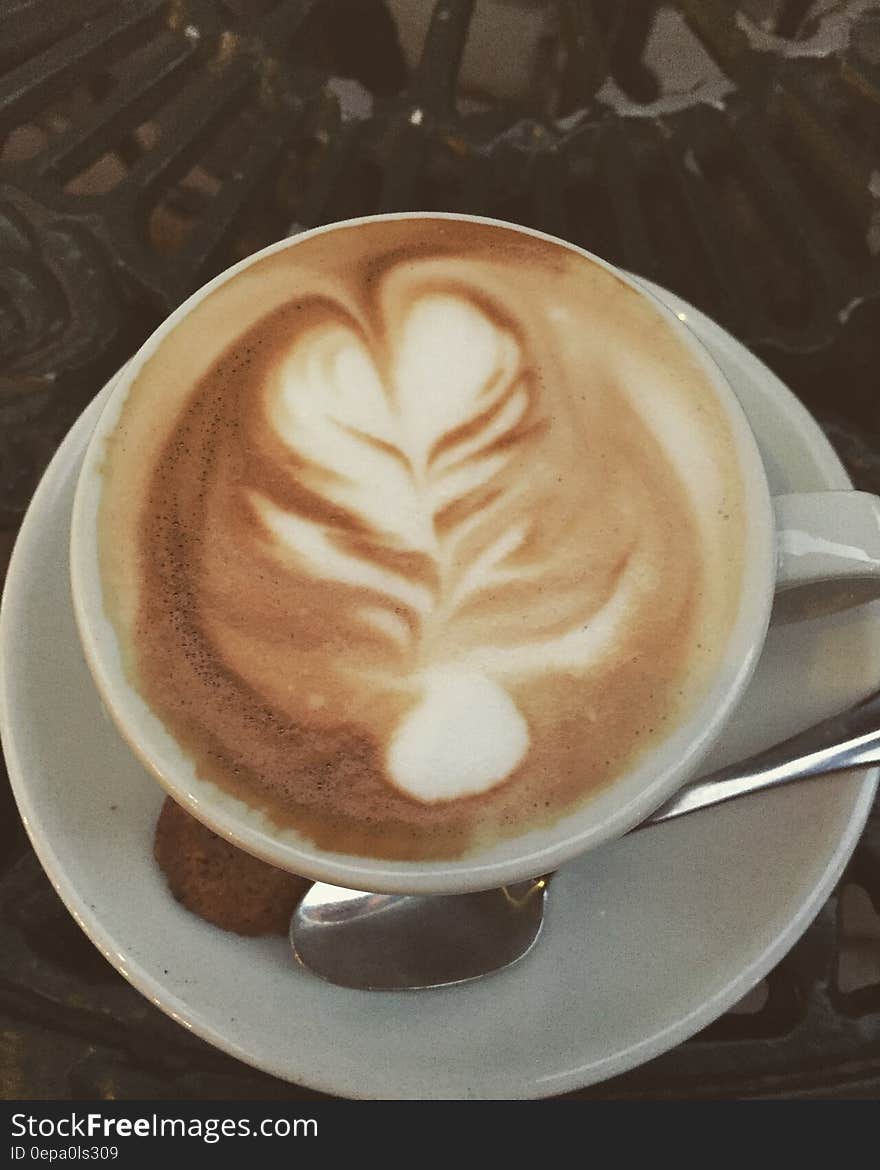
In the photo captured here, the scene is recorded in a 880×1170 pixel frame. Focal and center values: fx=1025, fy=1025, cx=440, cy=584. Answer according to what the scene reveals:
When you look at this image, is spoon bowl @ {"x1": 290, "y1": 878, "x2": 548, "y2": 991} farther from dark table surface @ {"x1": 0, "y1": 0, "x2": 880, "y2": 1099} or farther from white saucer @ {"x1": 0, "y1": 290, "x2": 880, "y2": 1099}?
dark table surface @ {"x1": 0, "y1": 0, "x2": 880, "y2": 1099}

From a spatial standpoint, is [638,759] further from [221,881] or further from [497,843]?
[221,881]

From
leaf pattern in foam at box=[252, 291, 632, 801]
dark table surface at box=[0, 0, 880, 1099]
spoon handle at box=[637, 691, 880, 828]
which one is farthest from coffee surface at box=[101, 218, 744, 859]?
dark table surface at box=[0, 0, 880, 1099]

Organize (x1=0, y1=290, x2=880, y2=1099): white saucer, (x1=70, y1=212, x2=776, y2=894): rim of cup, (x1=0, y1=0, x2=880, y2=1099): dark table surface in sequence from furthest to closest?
(x1=0, y1=0, x2=880, y2=1099): dark table surface
(x1=0, y1=290, x2=880, y2=1099): white saucer
(x1=70, y1=212, x2=776, y2=894): rim of cup

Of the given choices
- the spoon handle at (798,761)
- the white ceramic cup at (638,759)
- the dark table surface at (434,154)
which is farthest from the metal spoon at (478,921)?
the dark table surface at (434,154)

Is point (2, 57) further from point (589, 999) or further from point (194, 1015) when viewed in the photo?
point (589, 999)

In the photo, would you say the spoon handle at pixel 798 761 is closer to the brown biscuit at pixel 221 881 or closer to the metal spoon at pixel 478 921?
the metal spoon at pixel 478 921
